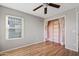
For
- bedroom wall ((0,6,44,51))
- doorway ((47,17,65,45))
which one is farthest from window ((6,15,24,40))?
doorway ((47,17,65,45))

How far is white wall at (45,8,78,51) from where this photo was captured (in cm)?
191

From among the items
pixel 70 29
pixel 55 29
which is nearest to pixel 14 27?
pixel 55 29

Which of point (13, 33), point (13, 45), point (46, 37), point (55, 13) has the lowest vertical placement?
point (13, 45)

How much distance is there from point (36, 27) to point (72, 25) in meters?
0.95

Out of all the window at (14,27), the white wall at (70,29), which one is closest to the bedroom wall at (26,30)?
the window at (14,27)

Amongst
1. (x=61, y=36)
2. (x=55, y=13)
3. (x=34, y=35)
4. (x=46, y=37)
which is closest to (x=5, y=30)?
(x=34, y=35)

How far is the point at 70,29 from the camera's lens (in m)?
1.97

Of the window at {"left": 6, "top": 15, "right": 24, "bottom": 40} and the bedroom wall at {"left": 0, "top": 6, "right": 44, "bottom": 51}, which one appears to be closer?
the window at {"left": 6, "top": 15, "right": 24, "bottom": 40}

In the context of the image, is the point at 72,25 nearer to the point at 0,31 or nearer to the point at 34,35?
the point at 34,35

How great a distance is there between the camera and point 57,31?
82.9 inches

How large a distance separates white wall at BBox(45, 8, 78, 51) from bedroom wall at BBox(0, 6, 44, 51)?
351 millimetres

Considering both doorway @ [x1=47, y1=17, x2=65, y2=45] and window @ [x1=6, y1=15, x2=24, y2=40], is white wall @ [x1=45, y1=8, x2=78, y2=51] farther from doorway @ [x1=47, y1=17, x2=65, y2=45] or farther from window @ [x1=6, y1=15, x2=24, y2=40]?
window @ [x1=6, y1=15, x2=24, y2=40]

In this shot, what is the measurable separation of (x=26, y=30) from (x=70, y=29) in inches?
45.8

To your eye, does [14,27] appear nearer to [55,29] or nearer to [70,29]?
[55,29]
